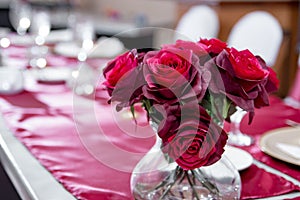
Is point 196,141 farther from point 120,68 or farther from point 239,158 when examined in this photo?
point 239,158

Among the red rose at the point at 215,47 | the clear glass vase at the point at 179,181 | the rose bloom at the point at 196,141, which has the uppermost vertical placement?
the red rose at the point at 215,47

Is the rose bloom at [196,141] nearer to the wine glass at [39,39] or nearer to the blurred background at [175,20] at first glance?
the blurred background at [175,20]

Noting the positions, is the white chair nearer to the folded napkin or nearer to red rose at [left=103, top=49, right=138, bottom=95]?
the folded napkin

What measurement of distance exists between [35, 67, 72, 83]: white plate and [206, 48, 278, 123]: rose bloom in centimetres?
113

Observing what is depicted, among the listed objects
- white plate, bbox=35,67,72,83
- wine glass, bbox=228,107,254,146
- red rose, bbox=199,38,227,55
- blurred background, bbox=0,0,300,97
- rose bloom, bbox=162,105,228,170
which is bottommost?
blurred background, bbox=0,0,300,97

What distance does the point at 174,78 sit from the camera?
0.78 meters

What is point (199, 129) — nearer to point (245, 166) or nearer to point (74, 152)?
point (245, 166)

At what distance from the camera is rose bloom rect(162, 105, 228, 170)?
2.58 feet

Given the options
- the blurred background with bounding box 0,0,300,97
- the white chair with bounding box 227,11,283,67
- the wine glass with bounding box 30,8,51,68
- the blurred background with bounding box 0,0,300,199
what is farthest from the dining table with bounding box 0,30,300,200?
the blurred background with bounding box 0,0,300,97

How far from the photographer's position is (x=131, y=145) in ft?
4.09

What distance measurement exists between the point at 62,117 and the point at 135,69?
67 cm

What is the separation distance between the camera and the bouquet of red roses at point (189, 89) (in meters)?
0.79

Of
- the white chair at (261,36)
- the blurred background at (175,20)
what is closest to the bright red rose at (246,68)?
the blurred background at (175,20)

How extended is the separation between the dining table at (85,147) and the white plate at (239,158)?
14mm
